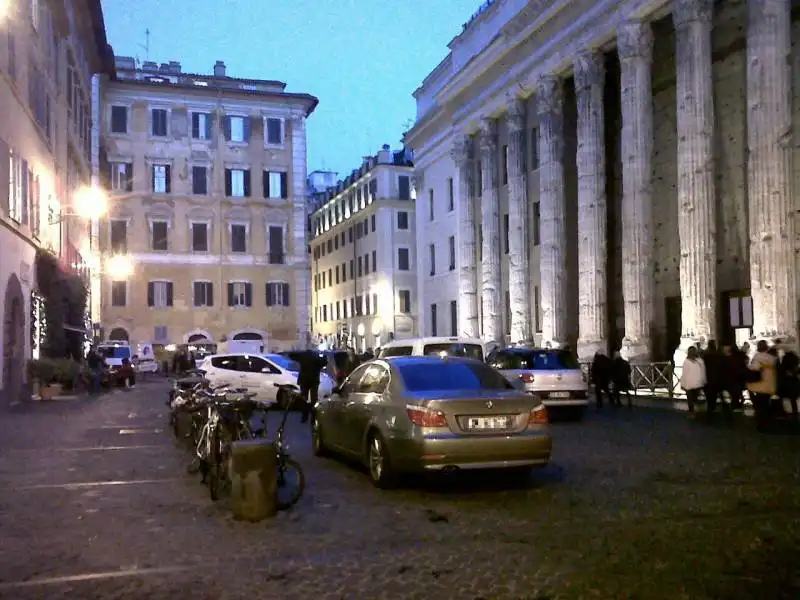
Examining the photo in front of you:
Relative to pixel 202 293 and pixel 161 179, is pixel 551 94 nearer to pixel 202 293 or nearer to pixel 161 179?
pixel 202 293

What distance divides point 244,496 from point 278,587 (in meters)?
2.55

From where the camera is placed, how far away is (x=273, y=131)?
196ft

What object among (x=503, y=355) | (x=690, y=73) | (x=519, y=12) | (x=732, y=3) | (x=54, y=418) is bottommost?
(x=54, y=418)

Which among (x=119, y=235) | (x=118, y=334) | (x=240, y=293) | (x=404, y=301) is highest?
(x=119, y=235)

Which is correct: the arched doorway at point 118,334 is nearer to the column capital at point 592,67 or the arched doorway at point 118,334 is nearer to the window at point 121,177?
the window at point 121,177

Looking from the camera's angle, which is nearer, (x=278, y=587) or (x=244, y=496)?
(x=278, y=587)

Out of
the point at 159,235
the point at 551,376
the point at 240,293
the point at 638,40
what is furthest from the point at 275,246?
the point at 551,376

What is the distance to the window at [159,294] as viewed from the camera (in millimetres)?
57062

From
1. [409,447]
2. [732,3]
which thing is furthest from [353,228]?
[409,447]

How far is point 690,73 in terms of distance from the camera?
2695cm

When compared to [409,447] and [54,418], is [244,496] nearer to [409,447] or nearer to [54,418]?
[409,447]

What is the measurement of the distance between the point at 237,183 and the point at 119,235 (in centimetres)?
834

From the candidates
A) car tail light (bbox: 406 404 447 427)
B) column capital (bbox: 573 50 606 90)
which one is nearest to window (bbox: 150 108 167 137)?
column capital (bbox: 573 50 606 90)

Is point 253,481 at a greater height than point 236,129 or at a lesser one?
lesser
